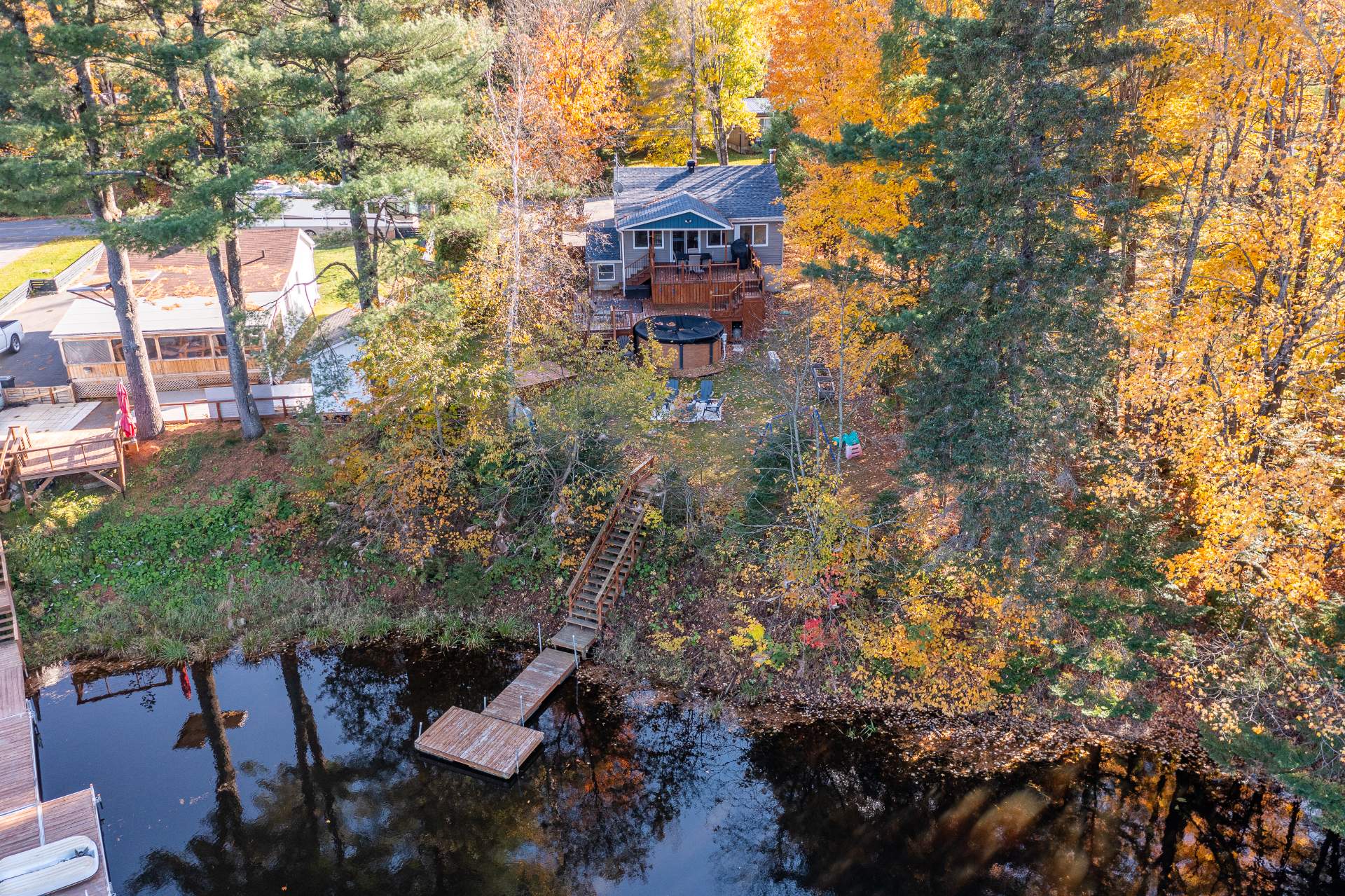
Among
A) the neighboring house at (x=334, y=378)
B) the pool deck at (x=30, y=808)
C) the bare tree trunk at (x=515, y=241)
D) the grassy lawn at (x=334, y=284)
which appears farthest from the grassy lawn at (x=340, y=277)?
the pool deck at (x=30, y=808)

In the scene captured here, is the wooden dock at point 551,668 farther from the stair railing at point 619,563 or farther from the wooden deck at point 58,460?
the wooden deck at point 58,460

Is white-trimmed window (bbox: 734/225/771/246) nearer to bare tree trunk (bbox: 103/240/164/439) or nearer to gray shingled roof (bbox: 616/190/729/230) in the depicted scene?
gray shingled roof (bbox: 616/190/729/230)

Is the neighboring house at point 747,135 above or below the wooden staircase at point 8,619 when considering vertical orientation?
above

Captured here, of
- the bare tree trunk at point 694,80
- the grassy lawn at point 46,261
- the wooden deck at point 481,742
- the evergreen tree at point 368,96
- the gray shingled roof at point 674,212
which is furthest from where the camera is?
the bare tree trunk at point 694,80

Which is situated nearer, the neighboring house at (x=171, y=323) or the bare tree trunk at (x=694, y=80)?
the neighboring house at (x=171, y=323)

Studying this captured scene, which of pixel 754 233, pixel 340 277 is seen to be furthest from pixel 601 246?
pixel 340 277

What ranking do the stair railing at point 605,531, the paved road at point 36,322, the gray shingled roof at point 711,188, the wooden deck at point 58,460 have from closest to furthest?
the stair railing at point 605,531, the wooden deck at point 58,460, the paved road at point 36,322, the gray shingled roof at point 711,188

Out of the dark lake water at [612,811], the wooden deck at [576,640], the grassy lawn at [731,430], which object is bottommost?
the dark lake water at [612,811]

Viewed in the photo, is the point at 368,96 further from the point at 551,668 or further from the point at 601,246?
the point at 551,668
